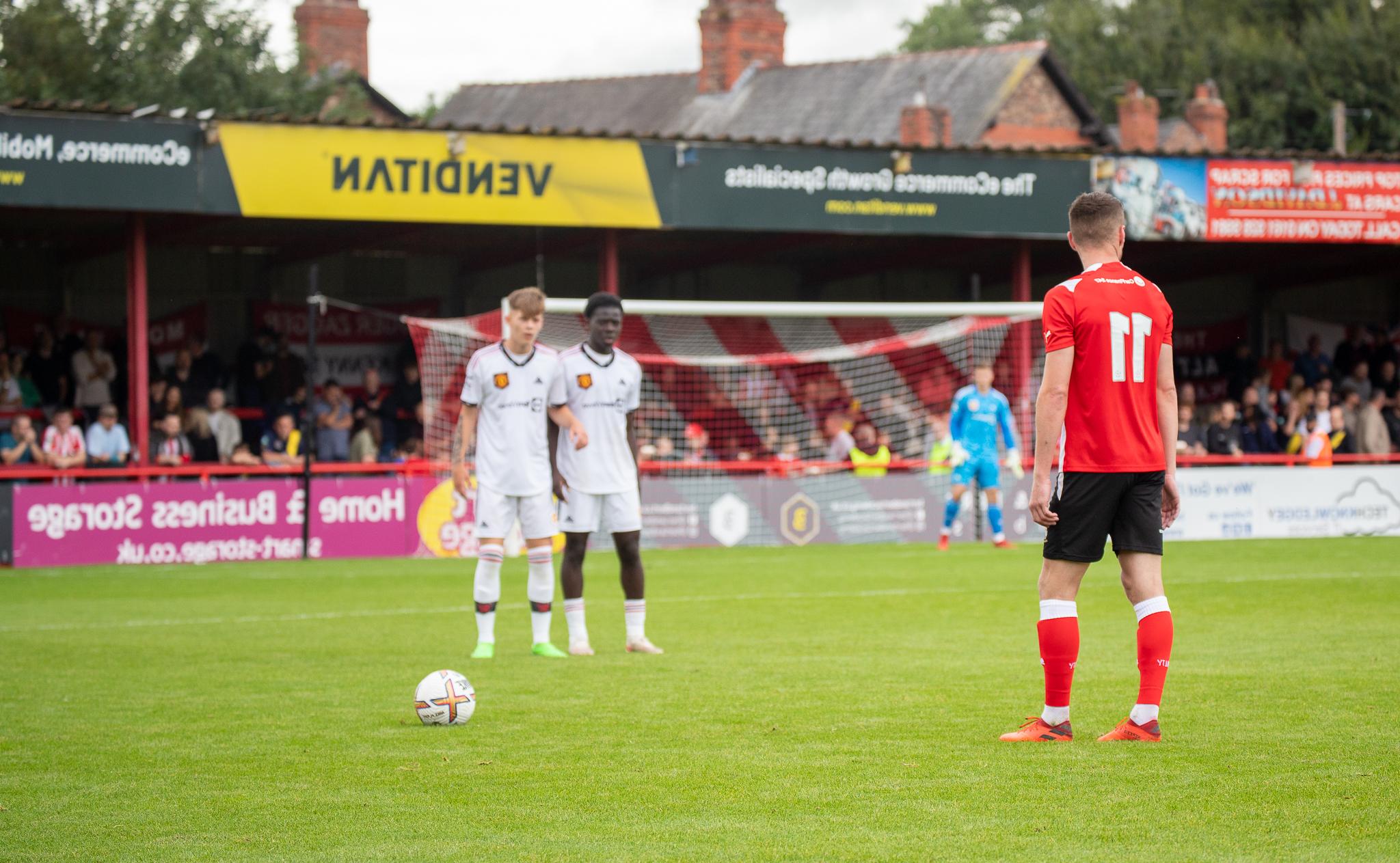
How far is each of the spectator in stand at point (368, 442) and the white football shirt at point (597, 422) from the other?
1105 centimetres

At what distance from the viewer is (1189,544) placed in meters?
20.1

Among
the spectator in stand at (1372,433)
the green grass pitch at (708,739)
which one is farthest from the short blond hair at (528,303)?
the spectator in stand at (1372,433)

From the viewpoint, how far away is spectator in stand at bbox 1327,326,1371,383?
93.7 ft

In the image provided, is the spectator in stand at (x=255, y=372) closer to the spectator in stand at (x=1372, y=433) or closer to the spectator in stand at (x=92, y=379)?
the spectator in stand at (x=92, y=379)

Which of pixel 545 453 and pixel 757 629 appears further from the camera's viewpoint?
pixel 757 629

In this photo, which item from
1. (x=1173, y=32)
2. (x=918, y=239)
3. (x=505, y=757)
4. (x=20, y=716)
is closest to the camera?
(x=505, y=757)

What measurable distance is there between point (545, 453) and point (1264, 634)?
446cm

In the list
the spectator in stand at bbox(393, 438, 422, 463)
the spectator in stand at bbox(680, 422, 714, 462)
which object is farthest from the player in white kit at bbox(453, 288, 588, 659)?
the spectator in stand at bbox(680, 422, 714, 462)

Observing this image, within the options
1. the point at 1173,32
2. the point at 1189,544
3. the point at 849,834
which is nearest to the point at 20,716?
the point at 849,834

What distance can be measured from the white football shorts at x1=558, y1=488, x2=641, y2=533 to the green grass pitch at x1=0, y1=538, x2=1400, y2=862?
76cm

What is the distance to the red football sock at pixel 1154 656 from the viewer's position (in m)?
6.41

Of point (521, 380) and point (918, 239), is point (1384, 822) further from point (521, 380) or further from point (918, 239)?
point (918, 239)

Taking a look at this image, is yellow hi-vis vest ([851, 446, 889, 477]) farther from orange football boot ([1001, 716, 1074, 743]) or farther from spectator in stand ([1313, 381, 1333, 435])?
orange football boot ([1001, 716, 1074, 743])

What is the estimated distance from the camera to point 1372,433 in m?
24.0
